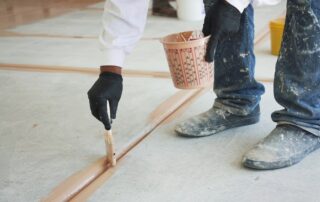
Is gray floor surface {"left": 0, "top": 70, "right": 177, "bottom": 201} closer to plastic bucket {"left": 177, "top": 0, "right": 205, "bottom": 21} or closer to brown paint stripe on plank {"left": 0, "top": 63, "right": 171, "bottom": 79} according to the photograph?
brown paint stripe on plank {"left": 0, "top": 63, "right": 171, "bottom": 79}

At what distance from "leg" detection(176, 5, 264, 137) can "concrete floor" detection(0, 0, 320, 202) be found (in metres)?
0.04

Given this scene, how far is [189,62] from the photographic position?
1.40 m

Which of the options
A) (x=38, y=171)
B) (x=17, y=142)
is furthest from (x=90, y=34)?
(x=38, y=171)

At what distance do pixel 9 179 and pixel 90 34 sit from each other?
2.32 metres

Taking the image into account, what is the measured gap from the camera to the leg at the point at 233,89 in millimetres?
1574

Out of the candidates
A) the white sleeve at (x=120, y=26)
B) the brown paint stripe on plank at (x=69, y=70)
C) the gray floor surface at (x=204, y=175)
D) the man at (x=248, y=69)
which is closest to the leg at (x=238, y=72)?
the man at (x=248, y=69)

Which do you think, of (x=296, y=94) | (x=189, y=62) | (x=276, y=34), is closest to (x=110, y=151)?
(x=189, y=62)

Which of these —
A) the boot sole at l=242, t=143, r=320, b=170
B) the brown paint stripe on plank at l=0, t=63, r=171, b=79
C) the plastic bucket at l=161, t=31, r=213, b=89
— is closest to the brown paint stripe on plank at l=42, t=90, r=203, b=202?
the plastic bucket at l=161, t=31, r=213, b=89

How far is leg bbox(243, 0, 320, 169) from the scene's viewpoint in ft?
4.34

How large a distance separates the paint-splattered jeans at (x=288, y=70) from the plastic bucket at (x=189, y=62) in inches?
6.0

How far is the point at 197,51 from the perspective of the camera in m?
1.37

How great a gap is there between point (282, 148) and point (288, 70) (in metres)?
0.24

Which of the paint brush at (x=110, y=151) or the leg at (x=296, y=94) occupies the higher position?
the leg at (x=296, y=94)

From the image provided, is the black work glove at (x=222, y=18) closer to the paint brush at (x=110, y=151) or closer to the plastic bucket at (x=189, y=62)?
the plastic bucket at (x=189, y=62)
